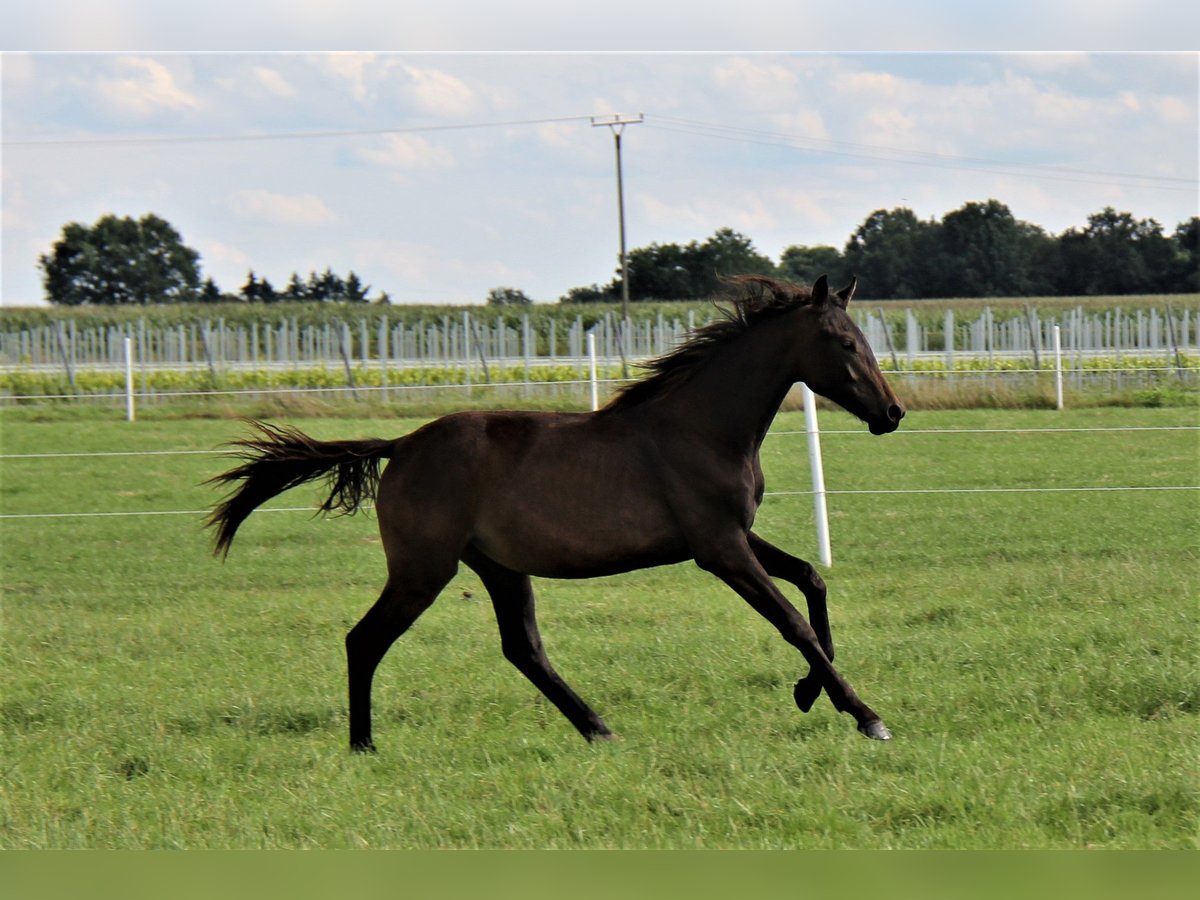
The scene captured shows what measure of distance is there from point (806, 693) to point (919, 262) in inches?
1179

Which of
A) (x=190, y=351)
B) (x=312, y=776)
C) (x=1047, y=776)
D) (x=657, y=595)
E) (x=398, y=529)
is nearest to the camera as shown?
(x=1047, y=776)

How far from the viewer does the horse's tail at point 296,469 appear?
4.97 metres

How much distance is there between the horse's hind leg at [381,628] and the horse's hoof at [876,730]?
1634 millimetres

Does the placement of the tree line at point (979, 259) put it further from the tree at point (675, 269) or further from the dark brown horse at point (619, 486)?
the dark brown horse at point (619, 486)

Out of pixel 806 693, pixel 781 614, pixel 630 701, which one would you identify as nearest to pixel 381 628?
pixel 630 701

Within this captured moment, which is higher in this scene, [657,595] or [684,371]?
[684,371]

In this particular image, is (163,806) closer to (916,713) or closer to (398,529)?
(398,529)

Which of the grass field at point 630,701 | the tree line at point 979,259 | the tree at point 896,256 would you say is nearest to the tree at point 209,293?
the tree line at point 979,259

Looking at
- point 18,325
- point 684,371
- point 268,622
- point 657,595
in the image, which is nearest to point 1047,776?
point 684,371

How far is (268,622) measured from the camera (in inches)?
277

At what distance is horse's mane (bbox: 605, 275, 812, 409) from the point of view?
4879mm

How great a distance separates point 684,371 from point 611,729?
1.45 meters

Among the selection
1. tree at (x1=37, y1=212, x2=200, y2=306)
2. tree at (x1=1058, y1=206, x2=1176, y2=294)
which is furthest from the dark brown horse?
tree at (x1=37, y1=212, x2=200, y2=306)

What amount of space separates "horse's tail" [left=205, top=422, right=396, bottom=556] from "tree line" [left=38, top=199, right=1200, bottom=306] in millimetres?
20848
